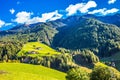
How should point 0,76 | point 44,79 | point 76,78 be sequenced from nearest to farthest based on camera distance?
point 0,76 → point 44,79 → point 76,78

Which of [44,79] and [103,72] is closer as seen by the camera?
[44,79]

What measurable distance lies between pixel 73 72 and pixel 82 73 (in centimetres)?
402

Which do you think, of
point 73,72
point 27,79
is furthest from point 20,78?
point 73,72

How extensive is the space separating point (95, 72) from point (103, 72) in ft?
11.3

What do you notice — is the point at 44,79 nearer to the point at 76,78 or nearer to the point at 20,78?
the point at 20,78

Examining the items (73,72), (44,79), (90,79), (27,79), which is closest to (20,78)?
(27,79)

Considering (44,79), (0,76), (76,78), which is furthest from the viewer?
(76,78)

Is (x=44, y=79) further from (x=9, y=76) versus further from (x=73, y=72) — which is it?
(x=73, y=72)

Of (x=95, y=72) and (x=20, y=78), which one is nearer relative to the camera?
(x=20, y=78)

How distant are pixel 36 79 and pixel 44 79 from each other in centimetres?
406

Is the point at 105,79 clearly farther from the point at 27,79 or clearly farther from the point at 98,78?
the point at 27,79

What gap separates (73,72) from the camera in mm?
107812

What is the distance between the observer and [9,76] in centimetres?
8294

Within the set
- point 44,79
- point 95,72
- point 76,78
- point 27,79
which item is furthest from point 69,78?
point 27,79
